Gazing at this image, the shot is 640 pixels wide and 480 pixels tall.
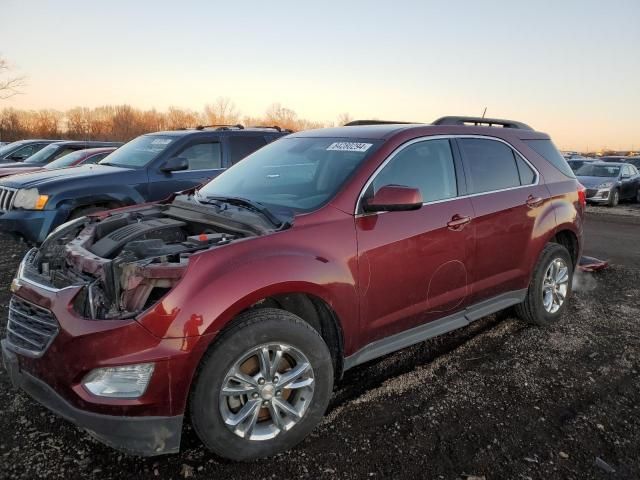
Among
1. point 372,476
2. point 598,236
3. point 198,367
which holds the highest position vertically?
point 198,367

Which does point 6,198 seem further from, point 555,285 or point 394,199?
point 555,285

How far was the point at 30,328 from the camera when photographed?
258cm

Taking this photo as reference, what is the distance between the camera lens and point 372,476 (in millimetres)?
2506

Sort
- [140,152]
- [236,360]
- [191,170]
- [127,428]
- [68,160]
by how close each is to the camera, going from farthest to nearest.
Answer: [68,160] < [140,152] < [191,170] < [236,360] < [127,428]

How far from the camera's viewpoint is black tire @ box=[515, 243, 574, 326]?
4.39m

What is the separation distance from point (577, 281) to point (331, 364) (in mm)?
4683

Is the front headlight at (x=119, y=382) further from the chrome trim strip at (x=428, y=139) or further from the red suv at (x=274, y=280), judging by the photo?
the chrome trim strip at (x=428, y=139)

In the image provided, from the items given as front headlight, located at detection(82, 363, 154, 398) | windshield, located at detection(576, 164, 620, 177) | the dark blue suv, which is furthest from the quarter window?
windshield, located at detection(576, 164, 620, 177)

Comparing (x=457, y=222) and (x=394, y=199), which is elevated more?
(x=394, y=199)

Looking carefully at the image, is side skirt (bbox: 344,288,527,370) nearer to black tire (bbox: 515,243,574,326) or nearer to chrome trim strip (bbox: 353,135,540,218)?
black tire (bbox: 515,243,574,326)

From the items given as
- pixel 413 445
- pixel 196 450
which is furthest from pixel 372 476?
pixel 196 450

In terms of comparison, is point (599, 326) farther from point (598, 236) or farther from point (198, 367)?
point (598, 236)

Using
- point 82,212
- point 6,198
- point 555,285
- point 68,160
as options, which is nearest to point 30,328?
point 82,212

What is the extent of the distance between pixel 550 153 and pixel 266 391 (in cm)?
363
